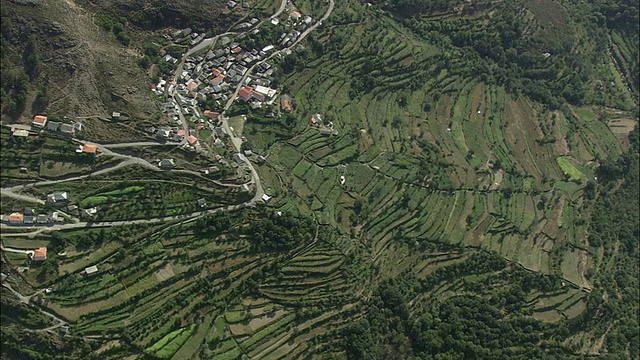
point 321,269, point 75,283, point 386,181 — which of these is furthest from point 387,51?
point 75,283

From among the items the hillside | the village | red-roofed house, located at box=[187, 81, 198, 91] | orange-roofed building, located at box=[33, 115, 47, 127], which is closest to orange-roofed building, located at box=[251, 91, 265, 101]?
the village

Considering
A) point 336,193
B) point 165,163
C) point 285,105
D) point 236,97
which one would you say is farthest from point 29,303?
point 285,105

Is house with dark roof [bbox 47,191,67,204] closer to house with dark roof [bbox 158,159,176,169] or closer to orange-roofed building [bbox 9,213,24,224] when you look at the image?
orange-roofed building [bbox 9,213,24,224]

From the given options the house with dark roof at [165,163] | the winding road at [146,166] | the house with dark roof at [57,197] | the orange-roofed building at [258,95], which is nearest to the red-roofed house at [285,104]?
the orange-roofed building at [258,95]

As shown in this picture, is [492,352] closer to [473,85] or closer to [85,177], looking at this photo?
[473,85]

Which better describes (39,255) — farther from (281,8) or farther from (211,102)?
(281,8)

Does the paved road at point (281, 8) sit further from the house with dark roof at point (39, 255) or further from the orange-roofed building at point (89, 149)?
the house with dark roof at point (39, 255)
